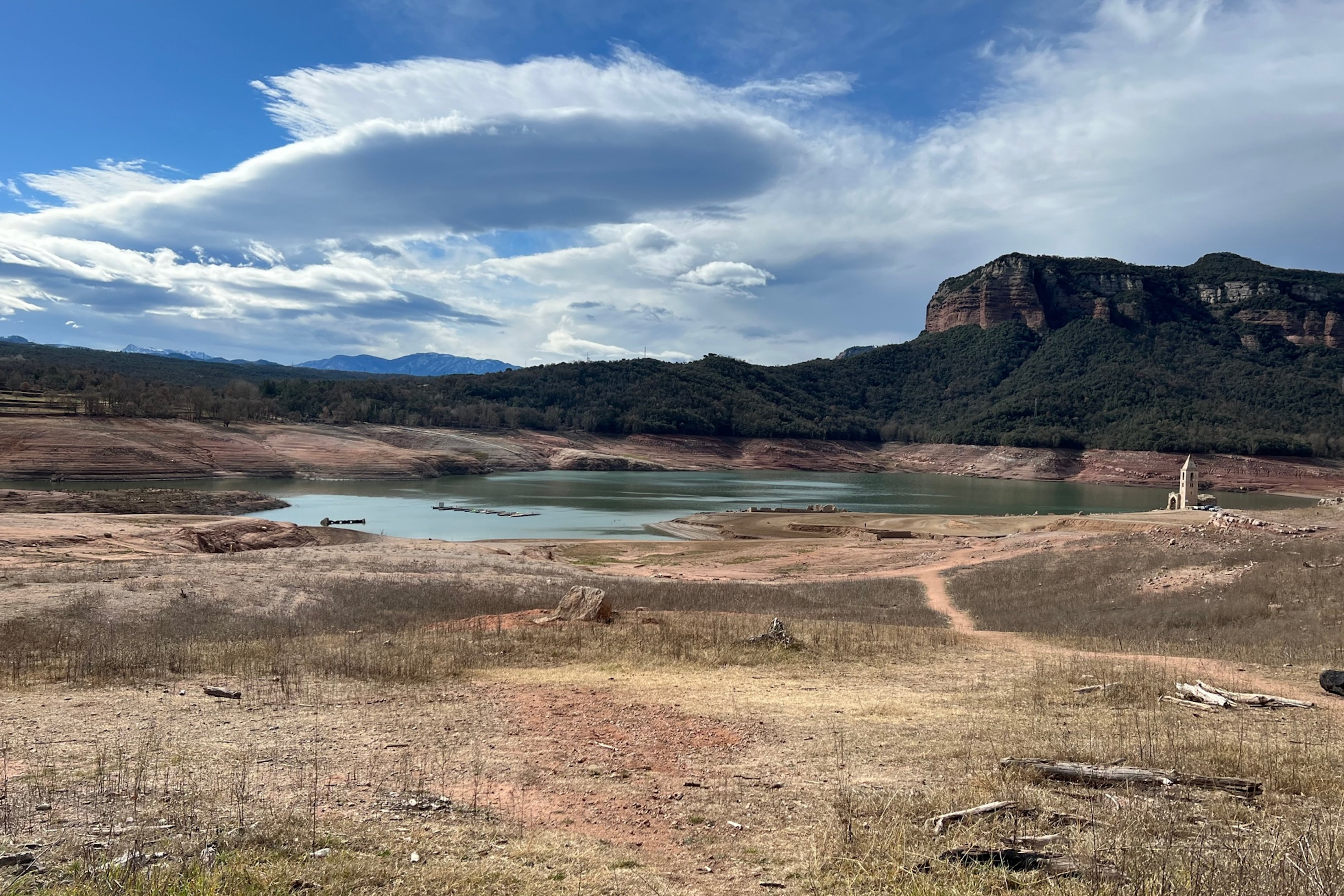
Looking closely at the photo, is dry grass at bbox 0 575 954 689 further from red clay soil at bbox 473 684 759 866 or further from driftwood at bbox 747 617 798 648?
red clay soil at bbox 473 684 759 866

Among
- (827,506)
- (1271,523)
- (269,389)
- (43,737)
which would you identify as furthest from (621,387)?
(43,737)

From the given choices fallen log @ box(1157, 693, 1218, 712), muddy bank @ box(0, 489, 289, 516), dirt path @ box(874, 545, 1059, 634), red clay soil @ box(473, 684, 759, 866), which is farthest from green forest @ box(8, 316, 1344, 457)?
fallen log @ box(1157, 693, 1218, 712)

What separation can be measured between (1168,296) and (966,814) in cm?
20711

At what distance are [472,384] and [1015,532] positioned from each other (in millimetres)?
118825

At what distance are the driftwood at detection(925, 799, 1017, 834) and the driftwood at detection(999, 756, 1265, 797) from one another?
3.55ft

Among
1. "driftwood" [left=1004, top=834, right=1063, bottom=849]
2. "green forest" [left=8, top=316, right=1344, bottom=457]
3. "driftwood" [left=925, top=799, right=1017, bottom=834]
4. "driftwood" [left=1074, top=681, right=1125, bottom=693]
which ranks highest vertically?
"green forest" [left=8, top=316, right=1344, bottom=457]

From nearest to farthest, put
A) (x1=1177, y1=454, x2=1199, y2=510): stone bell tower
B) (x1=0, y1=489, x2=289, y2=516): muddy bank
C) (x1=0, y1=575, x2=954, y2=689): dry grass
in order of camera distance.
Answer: (x1=0, y1=575, x2=954, y2=689): dry grass, (x1=0, y1=489, x2=289, y2=516): muddy bank, (x1=1177, y1=454, x2=1199, y2=510): stone bell tower

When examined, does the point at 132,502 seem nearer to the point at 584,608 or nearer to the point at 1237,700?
the point at 584,608

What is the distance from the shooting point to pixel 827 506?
6359cm

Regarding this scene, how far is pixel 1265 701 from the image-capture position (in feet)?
31.1

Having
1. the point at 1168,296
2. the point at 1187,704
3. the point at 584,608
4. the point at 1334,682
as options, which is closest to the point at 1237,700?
the point at 1187,704

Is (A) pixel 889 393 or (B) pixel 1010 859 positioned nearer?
(B) pixel 1010 859

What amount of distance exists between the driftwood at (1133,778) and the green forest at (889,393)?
311ft

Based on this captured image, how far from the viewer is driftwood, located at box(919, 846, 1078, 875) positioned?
15.5ft
